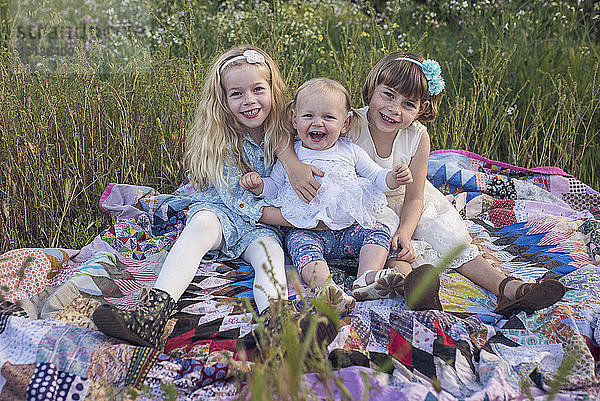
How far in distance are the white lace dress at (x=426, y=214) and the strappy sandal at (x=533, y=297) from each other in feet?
1.03

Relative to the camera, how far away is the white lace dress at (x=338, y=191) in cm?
255

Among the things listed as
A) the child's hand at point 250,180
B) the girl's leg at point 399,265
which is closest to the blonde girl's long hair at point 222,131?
the child's hand at point 250,180

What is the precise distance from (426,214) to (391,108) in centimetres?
51

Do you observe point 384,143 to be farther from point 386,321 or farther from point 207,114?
point 386,321

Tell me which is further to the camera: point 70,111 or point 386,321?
point 70,111

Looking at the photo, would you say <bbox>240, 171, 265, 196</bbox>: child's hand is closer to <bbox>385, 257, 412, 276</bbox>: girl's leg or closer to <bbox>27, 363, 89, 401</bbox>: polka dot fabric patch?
<bbox>385, 257, 412, 276</bbox>: girl's leg

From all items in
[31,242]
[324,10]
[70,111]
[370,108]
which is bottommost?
[31,242]

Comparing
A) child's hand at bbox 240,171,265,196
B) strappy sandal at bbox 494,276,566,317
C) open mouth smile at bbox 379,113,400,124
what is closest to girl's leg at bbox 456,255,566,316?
strappy sandal at bbox 494,276,566,317

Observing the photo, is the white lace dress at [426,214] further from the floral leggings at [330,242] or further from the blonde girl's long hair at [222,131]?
the blonde girl's long hair at [222,131]

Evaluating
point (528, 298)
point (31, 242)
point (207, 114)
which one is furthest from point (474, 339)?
point (31, 242)

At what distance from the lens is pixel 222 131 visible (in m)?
2.69

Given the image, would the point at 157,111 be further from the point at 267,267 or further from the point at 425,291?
the point at 425,291

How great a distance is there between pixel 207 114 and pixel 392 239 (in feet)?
3.22

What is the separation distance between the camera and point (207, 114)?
2695mm
